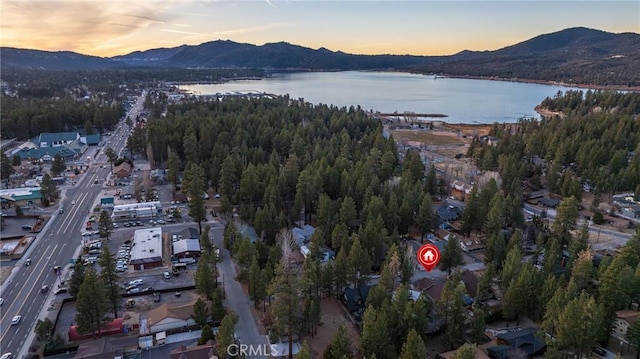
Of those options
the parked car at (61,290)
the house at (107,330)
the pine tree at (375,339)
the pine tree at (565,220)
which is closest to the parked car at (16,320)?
the parked car at (61,290)

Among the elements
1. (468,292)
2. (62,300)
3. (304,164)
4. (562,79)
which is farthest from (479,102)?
(62,300)

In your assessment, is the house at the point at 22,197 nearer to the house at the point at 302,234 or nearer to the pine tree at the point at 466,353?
the house at the point at 302,234

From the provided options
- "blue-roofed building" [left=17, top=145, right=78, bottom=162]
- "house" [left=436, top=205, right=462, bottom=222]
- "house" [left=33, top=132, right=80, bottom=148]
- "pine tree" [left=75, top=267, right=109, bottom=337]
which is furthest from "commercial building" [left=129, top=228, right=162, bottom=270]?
"house" [left=33, top=132, right=80, bottom=148]

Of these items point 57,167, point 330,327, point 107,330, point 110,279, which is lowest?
point 330,327

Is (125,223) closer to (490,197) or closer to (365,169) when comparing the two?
(365,169)

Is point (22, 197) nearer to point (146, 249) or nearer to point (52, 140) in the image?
point (146, 249)

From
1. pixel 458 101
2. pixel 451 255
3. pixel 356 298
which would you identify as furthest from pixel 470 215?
pixel 458 101

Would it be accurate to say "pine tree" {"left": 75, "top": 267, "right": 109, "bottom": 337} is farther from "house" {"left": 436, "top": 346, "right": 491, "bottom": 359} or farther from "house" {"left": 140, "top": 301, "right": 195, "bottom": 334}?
"house" {"left": 436, "top": 346, "right": 491, "bottom": 359}
